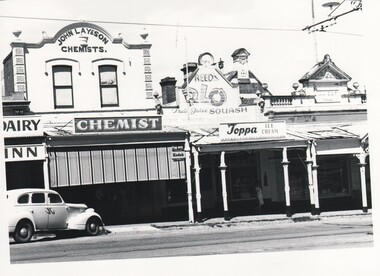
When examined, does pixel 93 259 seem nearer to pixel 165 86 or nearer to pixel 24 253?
pixel 24 253

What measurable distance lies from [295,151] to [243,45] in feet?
17.3

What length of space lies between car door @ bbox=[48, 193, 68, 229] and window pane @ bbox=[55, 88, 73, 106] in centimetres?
452

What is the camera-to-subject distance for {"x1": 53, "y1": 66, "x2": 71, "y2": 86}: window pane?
2066cm

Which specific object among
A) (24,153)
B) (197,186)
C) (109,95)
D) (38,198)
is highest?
(109,95)

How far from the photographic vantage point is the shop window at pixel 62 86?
2066 cm

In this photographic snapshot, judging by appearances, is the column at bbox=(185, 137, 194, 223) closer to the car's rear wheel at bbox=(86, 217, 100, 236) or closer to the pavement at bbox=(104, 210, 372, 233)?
the pavement at bbox=(104, 210, 372, 233)

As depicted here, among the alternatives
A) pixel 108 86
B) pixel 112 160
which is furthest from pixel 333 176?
pixel 108 86

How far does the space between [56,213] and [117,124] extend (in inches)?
146

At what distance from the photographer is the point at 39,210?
16469mm

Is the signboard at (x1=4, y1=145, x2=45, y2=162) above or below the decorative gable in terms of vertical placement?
below

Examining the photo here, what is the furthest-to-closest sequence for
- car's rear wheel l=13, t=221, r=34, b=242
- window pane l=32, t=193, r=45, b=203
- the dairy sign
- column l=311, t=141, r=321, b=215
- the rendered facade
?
column l=311, t=141, r=321, b=215, the dairy sign, the rendered facade, window pane l=32, t=193, r=45, b=203, car's rear wheel l=13, t=221, r=34, b=242

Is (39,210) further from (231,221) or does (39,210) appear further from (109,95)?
(231,221)

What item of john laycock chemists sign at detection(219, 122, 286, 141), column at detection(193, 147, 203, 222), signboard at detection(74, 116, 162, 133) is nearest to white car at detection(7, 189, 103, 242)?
signboard at detection(74, 116, 162, 133)

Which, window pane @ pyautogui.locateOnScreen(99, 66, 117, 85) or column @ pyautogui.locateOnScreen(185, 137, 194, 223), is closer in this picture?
column @ pyautogui.locateOnScreen(185, 137, 194, 223)
